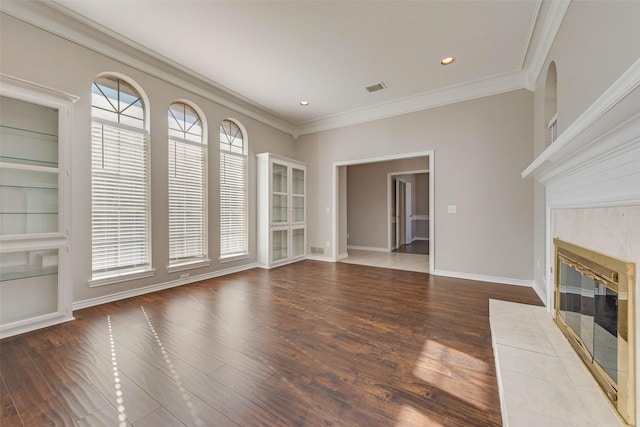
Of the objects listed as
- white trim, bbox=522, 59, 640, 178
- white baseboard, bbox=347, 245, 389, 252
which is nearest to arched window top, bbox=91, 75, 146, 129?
white trim, bbox=522, 59, 640, 178

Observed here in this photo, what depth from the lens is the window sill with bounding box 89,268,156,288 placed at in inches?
115

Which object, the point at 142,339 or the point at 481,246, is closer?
the point at 142,339

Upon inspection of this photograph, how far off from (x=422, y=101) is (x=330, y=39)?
87.8 inches

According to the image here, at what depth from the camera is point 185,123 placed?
3.97 metres

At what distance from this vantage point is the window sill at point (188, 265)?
3.68m

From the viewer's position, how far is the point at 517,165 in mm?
3730

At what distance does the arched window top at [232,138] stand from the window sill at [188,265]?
6.49 ft

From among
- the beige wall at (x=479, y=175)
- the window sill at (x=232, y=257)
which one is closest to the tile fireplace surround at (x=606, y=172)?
the beige wall at (x=479, y=175)

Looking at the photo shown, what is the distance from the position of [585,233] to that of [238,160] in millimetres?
4677

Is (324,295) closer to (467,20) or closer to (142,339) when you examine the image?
(142,339)

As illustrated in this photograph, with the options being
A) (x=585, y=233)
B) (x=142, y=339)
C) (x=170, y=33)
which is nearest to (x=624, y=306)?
(x=585, y=233)

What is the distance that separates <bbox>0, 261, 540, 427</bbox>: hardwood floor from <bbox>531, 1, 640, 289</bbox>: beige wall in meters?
2.00

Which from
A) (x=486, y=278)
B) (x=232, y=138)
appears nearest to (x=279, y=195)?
(x=232, y=138)

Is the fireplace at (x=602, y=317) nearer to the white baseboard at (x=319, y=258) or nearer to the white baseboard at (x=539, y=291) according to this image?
the white baseboard at (x=539, y=291)
